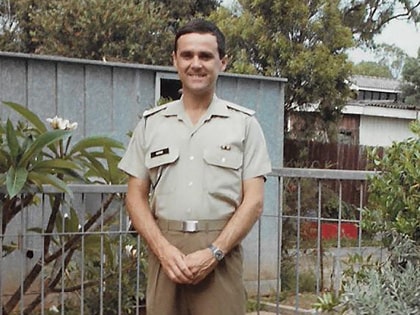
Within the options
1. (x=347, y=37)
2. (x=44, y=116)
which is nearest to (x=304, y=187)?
(x=44, y=116)

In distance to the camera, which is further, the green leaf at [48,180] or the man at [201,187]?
the green leaf at [48,180]

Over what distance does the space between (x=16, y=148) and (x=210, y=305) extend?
41.1 inches

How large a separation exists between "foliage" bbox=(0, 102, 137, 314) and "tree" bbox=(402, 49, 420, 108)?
807 inches

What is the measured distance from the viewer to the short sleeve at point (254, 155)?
2.29 m

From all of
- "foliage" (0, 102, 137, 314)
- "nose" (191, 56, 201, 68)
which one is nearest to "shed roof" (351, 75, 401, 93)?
"foliage" (0, 102, 137, 314)

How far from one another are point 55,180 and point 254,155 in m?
0.88

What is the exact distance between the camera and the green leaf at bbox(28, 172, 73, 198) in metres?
2.80

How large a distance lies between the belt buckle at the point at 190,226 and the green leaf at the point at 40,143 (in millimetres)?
764

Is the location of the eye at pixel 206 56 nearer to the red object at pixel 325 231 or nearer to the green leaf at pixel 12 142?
the green leaf at pixel 12 142

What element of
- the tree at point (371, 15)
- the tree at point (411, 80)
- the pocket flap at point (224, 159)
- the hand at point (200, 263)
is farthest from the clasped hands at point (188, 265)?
the tree at point (411, 80)

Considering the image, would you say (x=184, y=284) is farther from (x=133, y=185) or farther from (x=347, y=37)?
(x=347, y=37)

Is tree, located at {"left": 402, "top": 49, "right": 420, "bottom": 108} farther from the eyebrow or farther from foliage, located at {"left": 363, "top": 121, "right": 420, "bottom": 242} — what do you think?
the eyebrow

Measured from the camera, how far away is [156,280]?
2.27m

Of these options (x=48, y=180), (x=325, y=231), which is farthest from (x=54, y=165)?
(x=325, y=231)
